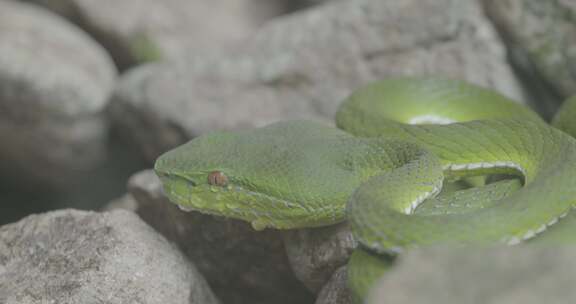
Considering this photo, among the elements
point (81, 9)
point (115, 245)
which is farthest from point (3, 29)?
point (115, 245)

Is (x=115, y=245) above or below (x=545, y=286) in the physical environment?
below

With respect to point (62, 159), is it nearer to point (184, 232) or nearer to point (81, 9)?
point (81, 9)

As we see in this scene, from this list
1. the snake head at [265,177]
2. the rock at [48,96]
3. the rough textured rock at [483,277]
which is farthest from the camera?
the rock at [48,96]

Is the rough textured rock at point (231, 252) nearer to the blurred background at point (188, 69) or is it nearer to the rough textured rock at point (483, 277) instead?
the blurred background at point (188, 69)

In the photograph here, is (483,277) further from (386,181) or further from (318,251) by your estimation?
(318,251)

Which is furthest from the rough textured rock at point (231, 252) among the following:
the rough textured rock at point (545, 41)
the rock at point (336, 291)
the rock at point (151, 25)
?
the rock at point (151, 25)

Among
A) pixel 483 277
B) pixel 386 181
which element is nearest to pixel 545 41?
pixel 386 181

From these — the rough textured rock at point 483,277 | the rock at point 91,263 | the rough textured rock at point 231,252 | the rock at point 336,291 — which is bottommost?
the rough textured rock at point 231,252
